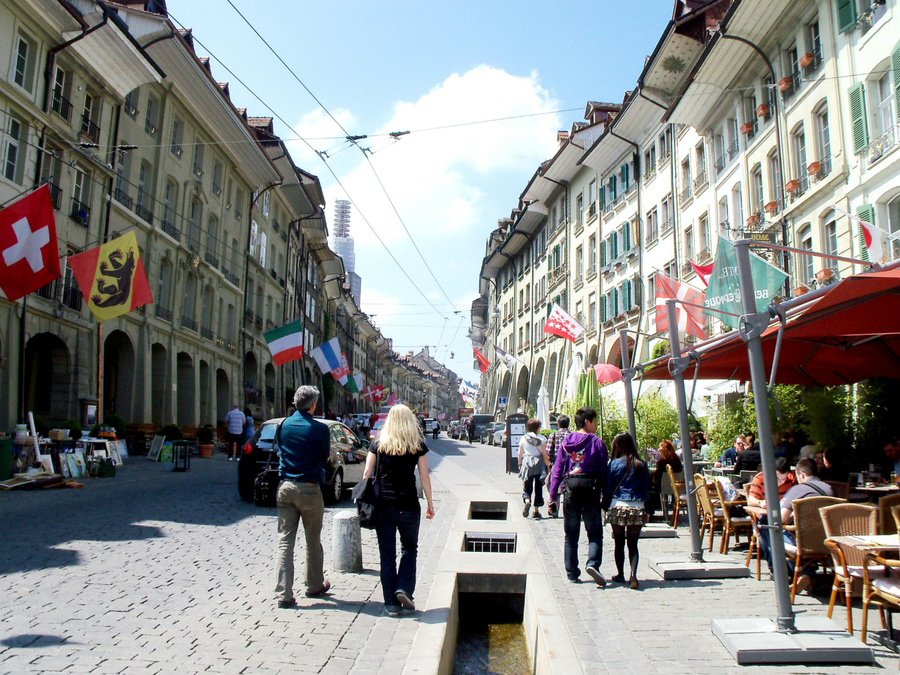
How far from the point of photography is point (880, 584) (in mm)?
4934

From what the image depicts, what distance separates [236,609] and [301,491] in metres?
1.02

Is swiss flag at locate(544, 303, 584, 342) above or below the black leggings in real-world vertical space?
above

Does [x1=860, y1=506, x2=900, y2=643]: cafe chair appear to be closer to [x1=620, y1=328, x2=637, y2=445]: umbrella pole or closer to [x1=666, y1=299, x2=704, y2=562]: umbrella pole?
[x1=666, y1=299, x2=704, y2=562]: umbrella pole

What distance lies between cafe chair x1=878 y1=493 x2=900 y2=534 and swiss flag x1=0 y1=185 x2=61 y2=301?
14.0 metres

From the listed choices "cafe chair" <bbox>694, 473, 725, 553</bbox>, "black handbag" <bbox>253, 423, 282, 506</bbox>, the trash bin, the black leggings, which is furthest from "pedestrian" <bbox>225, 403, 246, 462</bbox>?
the black leggings

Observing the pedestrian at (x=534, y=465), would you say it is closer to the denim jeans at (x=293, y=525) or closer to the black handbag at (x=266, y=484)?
the black handbag at (x=266, y=484)

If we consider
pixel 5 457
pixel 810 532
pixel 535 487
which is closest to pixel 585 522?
pixel 810 532

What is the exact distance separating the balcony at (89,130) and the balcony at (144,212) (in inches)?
136

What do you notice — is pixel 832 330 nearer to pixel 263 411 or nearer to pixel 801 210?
pixel 801 210

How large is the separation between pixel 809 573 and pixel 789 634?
172cm

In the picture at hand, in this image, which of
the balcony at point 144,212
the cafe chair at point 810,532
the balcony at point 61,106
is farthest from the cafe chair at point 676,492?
the balcony at point 144,212

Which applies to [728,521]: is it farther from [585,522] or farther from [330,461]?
[330,461]

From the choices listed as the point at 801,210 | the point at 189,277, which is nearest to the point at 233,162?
the point at 189,277

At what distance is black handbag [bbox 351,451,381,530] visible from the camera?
226 inches
